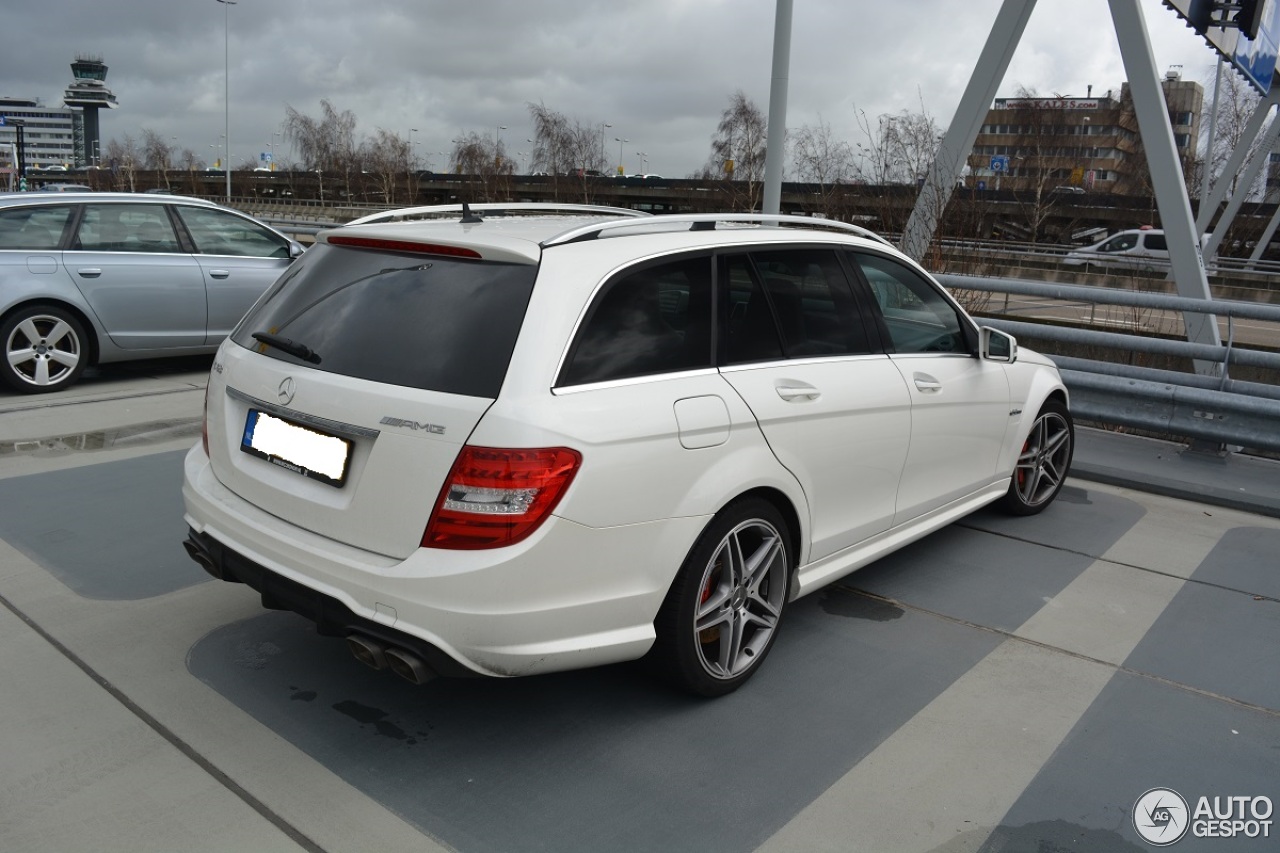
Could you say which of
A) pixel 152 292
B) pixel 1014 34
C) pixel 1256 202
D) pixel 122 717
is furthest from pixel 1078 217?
pixel 122 717

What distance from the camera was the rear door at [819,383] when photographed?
12.0 feet

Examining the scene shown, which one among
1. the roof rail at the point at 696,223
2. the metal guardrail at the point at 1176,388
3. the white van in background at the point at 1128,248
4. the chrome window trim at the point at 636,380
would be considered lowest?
the metal guardrail at the point at 1176,388

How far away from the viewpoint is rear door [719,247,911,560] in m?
3.65

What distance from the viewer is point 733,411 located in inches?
135

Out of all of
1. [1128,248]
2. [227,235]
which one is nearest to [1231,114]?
[1128,248]

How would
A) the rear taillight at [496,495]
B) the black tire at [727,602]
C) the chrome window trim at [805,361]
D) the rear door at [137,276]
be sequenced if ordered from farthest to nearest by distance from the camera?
1. the rear door at [137,276]
2. the chrome window trim at [805,361]
3. the black tire at [727,602]
4. the rear taillight at [496,495]

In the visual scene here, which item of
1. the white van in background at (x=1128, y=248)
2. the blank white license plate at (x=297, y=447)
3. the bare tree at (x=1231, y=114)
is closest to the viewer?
the blank white license plate at (x=297, y=447)

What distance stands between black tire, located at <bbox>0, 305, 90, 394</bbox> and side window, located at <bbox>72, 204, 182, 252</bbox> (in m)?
0.65

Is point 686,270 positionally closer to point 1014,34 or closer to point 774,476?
point 774,476

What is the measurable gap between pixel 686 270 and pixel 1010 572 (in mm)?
2498

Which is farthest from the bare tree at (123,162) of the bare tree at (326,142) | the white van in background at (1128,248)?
the white van in background at (1128,248)

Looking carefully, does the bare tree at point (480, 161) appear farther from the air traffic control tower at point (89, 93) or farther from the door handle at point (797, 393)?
the air traffic control tower at point (89, 93)

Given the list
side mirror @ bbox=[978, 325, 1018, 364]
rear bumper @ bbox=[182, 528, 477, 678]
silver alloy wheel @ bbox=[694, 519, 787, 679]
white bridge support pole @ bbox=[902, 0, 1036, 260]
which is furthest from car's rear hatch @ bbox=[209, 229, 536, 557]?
white bridge support pole @ bbox=[902, 0, 1036, 260]

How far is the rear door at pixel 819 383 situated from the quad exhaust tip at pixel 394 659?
137cm
